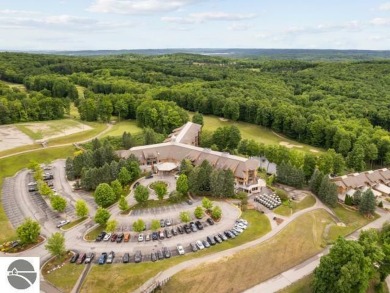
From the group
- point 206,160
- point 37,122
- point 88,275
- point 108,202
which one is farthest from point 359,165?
point 37,122

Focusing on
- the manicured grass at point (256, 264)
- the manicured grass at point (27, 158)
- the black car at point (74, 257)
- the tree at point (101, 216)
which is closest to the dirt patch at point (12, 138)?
the manicured grass at point (27, 158)

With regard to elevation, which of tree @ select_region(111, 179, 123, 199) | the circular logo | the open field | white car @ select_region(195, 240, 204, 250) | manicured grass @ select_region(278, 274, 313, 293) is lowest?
the open field

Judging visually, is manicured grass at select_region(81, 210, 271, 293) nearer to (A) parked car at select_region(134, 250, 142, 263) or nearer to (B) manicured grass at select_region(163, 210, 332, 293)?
(A) parked car at select_region(134, 250, 142, 263)

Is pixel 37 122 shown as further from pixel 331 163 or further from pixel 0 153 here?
pixel 331 163

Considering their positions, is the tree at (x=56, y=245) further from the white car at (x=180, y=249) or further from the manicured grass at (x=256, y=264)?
the white car at (x=180, y=249)

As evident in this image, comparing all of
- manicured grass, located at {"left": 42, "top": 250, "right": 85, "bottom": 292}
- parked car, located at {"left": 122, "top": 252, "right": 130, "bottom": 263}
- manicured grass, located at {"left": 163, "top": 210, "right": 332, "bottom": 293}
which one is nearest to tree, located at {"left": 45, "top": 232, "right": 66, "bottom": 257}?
manicured grass, located at {"left": 42, "top": 250, "right": 85, "bottom": 292}
